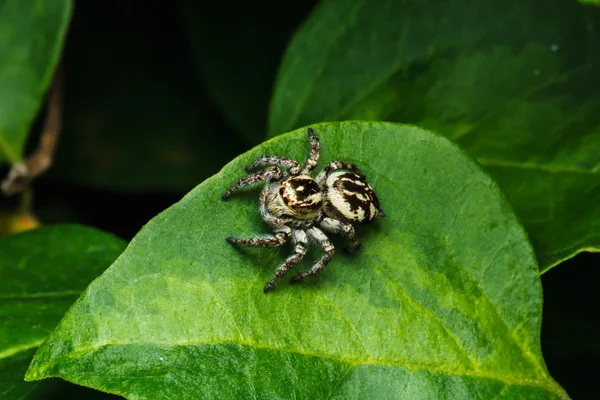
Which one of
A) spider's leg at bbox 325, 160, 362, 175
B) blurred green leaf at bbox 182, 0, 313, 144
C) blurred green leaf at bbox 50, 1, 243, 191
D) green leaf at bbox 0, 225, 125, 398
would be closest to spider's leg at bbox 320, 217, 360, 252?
spider's leg at bbox 325, 160, 362, 175

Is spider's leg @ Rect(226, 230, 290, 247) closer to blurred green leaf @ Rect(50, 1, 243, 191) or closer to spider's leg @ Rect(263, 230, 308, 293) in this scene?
spider's leg @ Rect(263, 230, 308, 293)

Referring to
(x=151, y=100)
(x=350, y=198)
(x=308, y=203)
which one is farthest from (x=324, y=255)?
(x=151, y=100)

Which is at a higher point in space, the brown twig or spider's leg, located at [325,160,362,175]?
spider's leg, located at [325,160,362,175]

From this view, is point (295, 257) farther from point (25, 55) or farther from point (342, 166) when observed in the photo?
point (25, 55)

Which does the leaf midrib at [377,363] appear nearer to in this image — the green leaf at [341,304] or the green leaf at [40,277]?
the green leaf at [341,304]

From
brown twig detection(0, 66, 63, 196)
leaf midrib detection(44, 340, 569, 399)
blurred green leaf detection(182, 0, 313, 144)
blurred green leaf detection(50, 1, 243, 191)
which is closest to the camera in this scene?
leaf midrib detection(44, 340, 569, 399)

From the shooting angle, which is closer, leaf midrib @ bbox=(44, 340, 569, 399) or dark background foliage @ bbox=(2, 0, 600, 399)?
leaf midrib @ bbox=(44, 340, 569, 399)

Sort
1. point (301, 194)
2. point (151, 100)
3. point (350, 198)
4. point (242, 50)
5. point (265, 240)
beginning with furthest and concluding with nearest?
point (151, 100) → point (242, 50) → point (301, 194) → point (350, 198) → point (265, 240)
